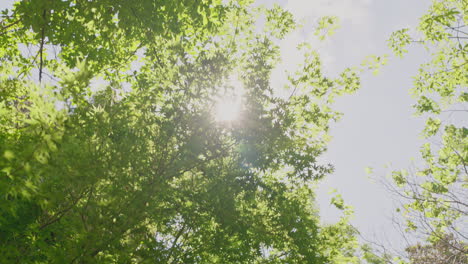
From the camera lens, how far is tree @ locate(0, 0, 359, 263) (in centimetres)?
335

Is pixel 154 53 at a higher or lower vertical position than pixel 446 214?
higher

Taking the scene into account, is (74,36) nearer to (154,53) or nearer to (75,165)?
(154,53)

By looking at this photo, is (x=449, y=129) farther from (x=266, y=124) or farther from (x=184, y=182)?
(x=184, y=182)

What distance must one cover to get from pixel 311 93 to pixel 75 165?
590 cm

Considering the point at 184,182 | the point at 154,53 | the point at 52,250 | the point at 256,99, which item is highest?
the point at 154,53

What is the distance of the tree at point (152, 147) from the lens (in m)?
3.35

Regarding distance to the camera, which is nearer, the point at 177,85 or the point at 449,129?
the point at 177,85

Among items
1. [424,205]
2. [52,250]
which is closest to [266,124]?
[52,250]

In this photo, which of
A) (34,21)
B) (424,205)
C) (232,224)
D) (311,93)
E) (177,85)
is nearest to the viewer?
(34,21)

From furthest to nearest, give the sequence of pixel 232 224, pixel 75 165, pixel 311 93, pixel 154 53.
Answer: pixel 311 93, pixel 154 53, pixel 232 224, pixel 75 165

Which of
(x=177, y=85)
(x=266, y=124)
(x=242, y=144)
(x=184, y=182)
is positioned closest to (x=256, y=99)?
(x=266, y=124)

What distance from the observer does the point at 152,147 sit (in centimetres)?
508

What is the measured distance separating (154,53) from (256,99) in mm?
2596

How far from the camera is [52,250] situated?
348 cm
